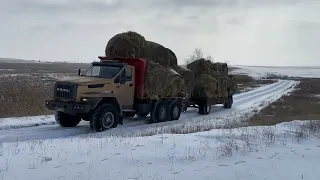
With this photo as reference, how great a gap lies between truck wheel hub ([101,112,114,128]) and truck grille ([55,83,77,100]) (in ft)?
4.63

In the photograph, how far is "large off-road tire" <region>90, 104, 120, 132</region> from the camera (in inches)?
544

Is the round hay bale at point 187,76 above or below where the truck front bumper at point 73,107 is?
above

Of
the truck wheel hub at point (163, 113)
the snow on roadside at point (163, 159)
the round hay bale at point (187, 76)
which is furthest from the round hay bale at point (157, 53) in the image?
the snow on roadside at point (163, 159)

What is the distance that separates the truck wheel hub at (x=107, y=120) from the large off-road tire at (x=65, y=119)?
5.63 ft

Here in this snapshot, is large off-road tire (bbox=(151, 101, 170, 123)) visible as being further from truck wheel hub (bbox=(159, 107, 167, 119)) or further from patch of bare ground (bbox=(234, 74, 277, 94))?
patch of bare ground (bbox=(234, 74, 277, 94))

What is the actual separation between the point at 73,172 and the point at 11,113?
1180 cm

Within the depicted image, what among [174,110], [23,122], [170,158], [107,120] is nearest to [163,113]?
[174,110]

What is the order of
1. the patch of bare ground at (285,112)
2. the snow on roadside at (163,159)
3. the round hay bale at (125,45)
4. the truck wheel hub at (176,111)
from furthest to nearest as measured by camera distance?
the truck wheel hub at (176,111) < the patch of bare ground at (285,112) < the round hay bale at (125,45) < the snow on roadside at (163,159)

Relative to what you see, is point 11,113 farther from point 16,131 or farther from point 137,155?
point 137,155

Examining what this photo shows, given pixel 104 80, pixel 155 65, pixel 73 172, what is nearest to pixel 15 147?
pixel 73 172

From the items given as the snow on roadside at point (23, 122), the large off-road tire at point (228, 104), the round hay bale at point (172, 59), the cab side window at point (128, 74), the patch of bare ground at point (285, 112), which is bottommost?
the snow on roadside at point (23, 122)

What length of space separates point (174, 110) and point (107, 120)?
15.1 feet

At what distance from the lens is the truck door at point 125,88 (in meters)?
15.0

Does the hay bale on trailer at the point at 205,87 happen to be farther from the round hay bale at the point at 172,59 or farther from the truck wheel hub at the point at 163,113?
the truck wheel hub at the point at 163,113
